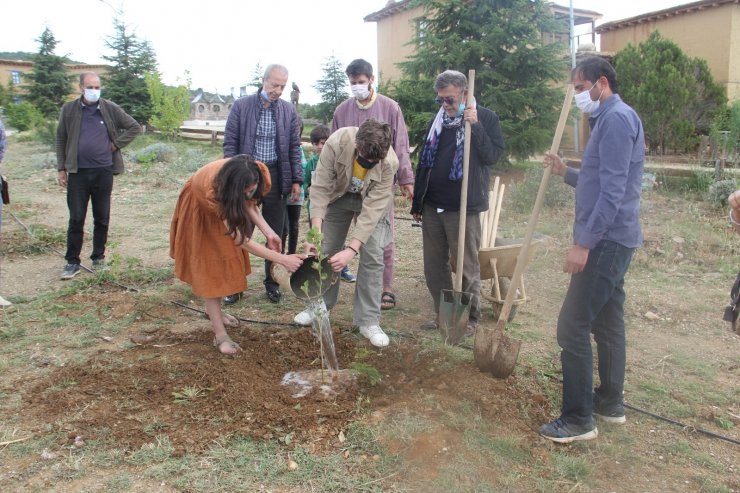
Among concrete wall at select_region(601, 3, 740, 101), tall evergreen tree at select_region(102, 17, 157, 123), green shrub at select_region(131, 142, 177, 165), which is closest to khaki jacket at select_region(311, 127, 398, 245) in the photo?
green shrub at select_region(131, 142, 177, 165)

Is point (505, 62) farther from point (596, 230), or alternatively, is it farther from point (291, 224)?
point (596, 230)

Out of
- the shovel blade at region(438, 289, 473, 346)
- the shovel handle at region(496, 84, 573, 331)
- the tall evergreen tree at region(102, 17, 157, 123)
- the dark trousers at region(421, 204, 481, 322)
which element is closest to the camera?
the shovel handle at region(496, 84, 573, 331)

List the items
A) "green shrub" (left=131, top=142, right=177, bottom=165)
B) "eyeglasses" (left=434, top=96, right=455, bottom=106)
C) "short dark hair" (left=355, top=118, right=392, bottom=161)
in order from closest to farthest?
"short dark hair" (left=355, top=118, right=392, bottom=161)
"eyeglasses" (left=434, top=96, right=455, bottom=106)
"green shrub" (left=131, top=142, right=177, bottom=165)

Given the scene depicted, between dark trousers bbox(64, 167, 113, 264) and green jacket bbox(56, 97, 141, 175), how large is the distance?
116 millimetres

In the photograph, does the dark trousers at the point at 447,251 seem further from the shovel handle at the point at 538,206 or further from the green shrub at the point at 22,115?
the green shrub at the point at 22,115

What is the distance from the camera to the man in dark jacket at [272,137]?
4.80 metres

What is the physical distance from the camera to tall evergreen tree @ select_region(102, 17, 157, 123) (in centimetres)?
2056

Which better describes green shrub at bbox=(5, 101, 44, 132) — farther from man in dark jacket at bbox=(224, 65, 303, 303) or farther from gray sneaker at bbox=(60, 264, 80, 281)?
man in dark jacket at bbox=(224, 65, 303, 303)

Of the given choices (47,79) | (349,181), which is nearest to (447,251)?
(349,181)

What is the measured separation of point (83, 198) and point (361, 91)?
2868 millimetres

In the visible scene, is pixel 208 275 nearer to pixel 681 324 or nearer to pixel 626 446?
pixel 626 446

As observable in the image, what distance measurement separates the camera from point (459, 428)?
3.03m

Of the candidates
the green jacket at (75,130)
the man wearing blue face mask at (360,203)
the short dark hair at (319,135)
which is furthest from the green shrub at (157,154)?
the man wearing blue face mask at (360,203)

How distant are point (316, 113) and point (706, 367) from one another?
53.9 feet
